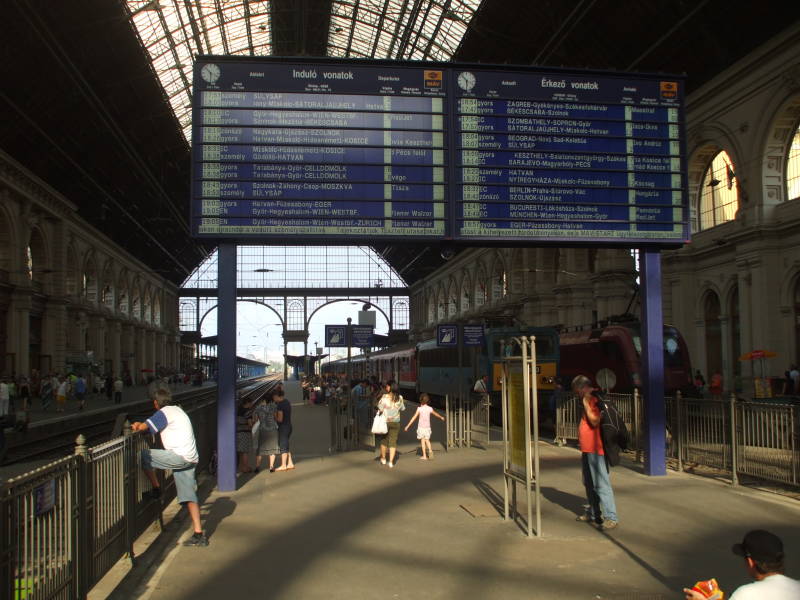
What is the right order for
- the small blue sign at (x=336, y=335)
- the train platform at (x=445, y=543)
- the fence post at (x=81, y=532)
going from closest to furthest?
the fence post at (x=81, y=532)
the train platform at (x=445, y=543)
the small blue sign at (x=336, y=335)

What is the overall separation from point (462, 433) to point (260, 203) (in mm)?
9229

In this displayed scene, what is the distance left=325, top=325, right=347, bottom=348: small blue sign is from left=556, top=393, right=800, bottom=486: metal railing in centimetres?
818

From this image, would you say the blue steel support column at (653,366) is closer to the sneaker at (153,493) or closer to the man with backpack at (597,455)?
the man with backpack at (597,455)

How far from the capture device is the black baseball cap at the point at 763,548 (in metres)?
3.16

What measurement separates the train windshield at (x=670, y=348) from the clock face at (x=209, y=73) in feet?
50.5

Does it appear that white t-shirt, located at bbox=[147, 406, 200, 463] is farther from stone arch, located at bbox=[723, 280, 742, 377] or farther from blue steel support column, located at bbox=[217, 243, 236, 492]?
stone arch, located at bbox=[723, 280, 742, 377]

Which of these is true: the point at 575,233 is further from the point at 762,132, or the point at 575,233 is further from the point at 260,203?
the point at 762,132

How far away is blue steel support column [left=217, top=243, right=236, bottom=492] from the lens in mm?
11258

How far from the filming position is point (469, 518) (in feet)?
29.8

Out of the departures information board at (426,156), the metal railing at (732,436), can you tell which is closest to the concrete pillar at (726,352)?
the metal railing at (732,436)

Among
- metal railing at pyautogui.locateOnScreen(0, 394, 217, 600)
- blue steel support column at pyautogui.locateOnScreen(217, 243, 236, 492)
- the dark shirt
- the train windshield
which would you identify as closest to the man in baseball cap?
metal railing at pyautogui.locateOnScreen(0, 394, 217, 600)

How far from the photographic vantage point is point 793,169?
2503 cm

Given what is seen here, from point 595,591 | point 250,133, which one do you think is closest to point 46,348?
point 250,133

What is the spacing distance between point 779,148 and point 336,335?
16.6 m
